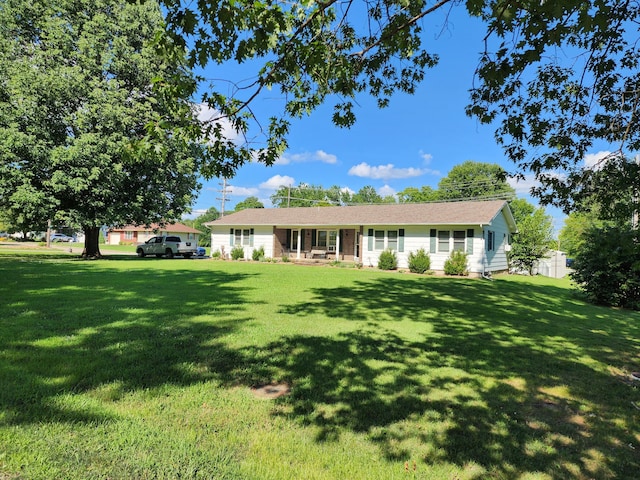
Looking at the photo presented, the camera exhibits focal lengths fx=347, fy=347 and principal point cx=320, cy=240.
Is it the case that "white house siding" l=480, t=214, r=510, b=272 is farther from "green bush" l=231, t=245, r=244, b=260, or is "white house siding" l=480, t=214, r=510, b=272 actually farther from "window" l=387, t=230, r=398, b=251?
"green bush" l=231, t=245, r=244, b=260

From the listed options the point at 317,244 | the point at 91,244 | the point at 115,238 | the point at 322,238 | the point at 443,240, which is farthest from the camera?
the point at 115,238

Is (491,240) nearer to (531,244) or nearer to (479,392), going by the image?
(531,244)

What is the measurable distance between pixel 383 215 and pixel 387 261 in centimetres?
401

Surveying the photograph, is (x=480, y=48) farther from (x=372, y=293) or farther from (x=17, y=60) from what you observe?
(x=17, y=60)

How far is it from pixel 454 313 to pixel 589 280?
265 inches

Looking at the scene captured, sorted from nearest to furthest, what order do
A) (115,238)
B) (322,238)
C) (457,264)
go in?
(457,264) → (322,238) → (115,238)

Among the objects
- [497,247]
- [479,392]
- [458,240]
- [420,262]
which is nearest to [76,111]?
[420,262]

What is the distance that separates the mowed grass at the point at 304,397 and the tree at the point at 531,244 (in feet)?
57.1

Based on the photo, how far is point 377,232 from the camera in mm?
22125

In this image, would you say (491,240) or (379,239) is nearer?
(491,240)

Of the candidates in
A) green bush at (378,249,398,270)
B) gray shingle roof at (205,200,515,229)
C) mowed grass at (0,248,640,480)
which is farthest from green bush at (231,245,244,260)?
mowed grass at (0,248,640,480)

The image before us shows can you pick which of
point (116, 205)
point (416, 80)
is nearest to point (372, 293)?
point (416, 80)

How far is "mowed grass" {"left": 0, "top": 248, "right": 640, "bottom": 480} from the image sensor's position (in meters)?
2.38

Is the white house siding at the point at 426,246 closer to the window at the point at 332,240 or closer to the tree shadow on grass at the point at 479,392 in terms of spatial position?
the window at the point at 332,240
